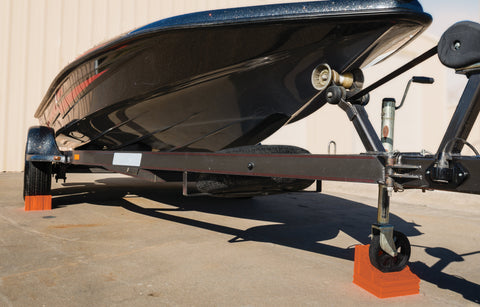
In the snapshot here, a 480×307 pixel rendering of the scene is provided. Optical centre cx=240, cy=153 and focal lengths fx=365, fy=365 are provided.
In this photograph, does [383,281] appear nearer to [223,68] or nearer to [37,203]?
[223,68]

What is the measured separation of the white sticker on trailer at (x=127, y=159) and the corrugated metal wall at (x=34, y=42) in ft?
19.3

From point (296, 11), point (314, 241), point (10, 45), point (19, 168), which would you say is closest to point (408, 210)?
point (314, 241)

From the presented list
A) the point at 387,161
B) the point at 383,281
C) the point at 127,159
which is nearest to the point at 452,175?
the point at 387,161

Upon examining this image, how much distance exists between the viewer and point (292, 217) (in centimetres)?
348

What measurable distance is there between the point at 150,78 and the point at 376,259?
1.93 metres

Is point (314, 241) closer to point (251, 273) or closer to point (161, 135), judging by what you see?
point (251, 273)

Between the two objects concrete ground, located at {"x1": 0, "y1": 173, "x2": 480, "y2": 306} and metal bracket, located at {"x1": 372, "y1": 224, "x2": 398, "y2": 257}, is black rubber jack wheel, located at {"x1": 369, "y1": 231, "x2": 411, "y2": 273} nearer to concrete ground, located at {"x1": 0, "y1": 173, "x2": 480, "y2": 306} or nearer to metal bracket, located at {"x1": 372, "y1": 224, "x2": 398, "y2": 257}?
metal bracket, located at {"x1": 372, "y1": 224, "x2": 398, "y2": 257}

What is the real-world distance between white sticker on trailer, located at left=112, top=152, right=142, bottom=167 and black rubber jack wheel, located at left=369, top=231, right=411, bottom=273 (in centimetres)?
171

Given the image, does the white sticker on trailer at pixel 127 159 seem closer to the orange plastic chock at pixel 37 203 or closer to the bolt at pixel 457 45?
the orange plastic chock at pixel 37 203

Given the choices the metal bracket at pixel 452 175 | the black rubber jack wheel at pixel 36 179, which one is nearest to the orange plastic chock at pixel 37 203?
the black rubber jack wheel at pixel 36 179

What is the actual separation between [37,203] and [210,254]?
2187 millimetres

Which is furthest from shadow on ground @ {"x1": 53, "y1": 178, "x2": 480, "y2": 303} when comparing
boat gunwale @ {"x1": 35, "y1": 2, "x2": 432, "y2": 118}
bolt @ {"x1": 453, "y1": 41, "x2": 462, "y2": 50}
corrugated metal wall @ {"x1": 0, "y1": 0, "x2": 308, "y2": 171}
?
corrugated metal wall @ {"x1": 0, "y1": 0, "x2": 308, "y2": 171}

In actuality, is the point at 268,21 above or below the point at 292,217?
above

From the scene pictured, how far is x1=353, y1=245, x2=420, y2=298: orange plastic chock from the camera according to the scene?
159 centimetres
